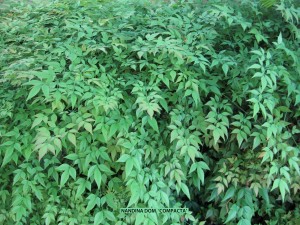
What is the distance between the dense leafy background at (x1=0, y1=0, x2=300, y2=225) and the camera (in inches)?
87.1

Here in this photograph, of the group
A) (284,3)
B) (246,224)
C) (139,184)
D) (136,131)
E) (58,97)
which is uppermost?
(284,3)

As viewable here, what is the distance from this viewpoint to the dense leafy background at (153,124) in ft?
7.26

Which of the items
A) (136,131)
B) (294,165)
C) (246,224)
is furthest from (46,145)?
(294,165)

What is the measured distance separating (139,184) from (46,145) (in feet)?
1.97

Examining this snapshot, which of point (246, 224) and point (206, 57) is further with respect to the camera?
point (206, 57)

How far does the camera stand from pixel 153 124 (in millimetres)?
2293

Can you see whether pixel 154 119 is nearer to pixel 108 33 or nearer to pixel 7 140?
pixel 108 33

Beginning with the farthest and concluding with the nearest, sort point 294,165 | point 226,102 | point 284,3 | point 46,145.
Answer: point 284,3
point 226,102
point 294,165
point 46,145

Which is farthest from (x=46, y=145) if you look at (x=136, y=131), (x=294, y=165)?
(x=294, y=165)

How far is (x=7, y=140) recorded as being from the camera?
2.29 metres

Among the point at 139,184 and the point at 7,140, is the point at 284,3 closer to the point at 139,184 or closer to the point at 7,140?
the point at 139,184

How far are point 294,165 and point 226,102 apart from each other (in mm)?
579

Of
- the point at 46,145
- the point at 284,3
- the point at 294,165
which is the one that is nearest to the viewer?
the point at 46,145

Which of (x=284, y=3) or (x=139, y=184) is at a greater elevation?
(x=284, y=3)
